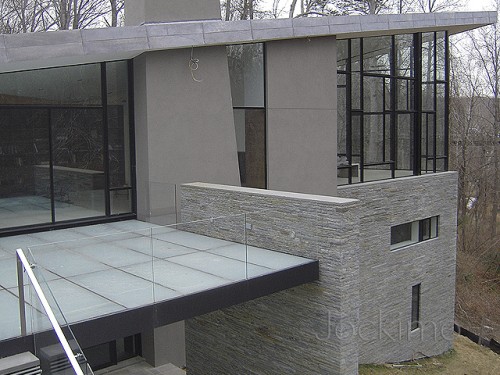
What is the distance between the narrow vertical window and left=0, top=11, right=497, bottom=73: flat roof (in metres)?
6.85

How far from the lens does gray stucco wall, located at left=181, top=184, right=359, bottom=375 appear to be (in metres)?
8.60

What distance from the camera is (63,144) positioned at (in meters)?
11.1

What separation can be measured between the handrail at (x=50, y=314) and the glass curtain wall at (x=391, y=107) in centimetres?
970

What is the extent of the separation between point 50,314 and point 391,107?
477 inches

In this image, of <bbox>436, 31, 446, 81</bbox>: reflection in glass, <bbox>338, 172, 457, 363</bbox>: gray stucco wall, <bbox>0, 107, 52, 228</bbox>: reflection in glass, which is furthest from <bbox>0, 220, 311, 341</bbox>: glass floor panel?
<bbox>436, 31, 446, 81</bbox>: reflection in glass

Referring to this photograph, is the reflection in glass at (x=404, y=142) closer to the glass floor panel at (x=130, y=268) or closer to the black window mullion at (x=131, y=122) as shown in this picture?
the black window mullion at (x=131, y=122)

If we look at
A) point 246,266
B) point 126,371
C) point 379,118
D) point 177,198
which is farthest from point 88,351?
point 379,118

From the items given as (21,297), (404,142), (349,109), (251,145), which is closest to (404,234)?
(404,142)

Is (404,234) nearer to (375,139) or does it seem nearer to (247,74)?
(375,139)

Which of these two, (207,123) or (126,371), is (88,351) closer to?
(126,371)

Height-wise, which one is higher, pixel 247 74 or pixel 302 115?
pixel 247 74

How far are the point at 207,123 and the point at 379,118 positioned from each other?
17.3 ft

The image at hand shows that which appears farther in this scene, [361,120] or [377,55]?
[377,55]

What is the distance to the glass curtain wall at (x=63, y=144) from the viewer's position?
10.5m
